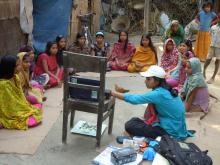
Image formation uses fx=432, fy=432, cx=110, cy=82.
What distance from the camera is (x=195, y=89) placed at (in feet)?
19.6

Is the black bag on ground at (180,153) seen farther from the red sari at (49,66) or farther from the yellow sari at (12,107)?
the red sari at (49,66)

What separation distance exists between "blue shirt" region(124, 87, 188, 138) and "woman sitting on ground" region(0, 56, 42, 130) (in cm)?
133

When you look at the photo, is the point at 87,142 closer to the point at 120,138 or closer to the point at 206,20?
the point at 120,138

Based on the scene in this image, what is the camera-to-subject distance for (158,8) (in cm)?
1575

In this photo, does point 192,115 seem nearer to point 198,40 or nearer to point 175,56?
point 175,56

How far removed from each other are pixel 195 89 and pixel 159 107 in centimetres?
139

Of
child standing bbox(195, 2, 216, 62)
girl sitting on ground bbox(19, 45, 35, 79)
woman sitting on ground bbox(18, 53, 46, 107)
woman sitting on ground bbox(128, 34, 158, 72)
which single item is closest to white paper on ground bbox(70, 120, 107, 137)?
woman sitting on ground bbox(18, 53, 46, 107)

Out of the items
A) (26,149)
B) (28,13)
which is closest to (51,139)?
(26,149)

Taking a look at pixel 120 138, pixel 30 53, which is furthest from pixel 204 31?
pixel 120 138

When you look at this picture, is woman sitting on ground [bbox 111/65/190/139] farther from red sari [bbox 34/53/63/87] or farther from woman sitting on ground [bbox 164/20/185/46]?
woman sitting on ground [bbox 164/20/185/46]

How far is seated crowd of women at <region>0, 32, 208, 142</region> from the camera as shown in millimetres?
4707

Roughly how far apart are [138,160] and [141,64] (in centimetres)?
437

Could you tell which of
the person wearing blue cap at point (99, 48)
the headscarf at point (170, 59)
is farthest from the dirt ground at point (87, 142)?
the person wearing blue cap at point (99, 48)

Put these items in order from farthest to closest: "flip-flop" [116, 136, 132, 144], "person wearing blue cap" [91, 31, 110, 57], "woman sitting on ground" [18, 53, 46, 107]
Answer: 1. "person wearing blue cap" [91, 31, 110, 57]
2. "woman sitting on ground" [18, 53, 46, 107]
3. "flip-flop" [116, 136, 132, 144]
